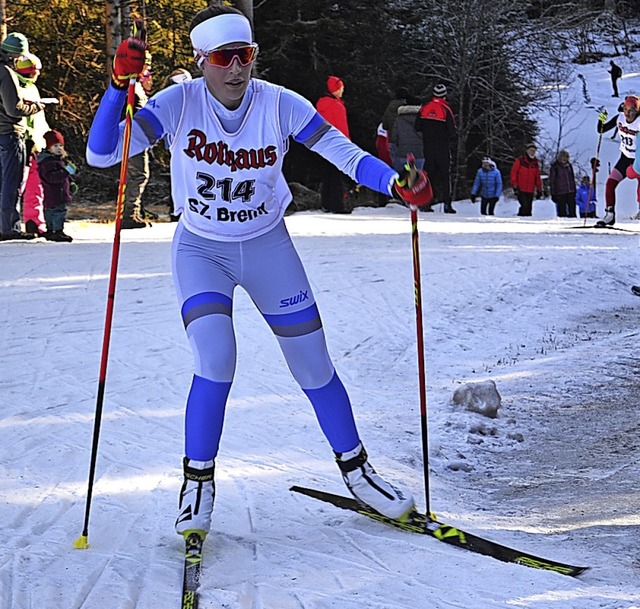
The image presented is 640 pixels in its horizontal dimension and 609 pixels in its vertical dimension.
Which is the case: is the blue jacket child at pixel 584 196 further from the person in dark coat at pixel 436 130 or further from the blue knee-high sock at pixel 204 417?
the blue knee-high sock at pixel 204 417

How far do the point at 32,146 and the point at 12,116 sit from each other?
1007 mm

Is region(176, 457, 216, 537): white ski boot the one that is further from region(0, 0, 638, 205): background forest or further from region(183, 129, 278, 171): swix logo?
region(0, 0, 638, 205): background forest

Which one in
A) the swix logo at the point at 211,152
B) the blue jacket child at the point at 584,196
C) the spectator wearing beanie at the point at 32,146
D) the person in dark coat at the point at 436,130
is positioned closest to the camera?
the swix logo at the point at 211,152

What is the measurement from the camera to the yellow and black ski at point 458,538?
4.00 metres

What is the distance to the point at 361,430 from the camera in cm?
629

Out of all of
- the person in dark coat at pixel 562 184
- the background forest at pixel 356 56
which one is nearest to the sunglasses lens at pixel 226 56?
the background forest at pixel 356 56

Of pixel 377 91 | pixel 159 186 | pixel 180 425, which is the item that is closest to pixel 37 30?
pixel 159 186

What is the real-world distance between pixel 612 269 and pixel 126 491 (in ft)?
25.0

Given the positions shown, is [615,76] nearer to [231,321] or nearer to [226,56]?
[226,56]

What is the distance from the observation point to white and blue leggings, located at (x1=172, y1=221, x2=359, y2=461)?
13.1 ft

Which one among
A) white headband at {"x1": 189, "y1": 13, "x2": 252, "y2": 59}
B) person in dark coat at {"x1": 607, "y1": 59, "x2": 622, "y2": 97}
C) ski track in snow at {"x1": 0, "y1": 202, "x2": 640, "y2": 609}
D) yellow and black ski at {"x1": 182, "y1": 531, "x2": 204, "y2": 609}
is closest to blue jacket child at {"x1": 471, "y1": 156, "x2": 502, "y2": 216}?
ski track in snow at {"x1": 0, "y1": 202, "x2": 640, "y2": 609}

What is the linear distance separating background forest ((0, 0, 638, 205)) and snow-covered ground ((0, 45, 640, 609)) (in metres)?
5.68

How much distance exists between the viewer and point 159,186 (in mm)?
20578

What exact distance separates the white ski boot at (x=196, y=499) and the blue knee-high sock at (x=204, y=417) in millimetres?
41
